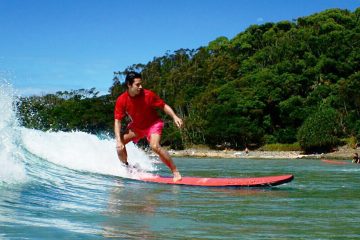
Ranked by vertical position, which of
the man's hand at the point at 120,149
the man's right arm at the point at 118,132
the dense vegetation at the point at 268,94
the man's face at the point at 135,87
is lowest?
the man's hand at the point at 120,149

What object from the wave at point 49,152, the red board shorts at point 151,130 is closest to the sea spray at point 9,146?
the wave at point 49,152

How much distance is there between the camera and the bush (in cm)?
5681

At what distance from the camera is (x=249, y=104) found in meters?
69.1

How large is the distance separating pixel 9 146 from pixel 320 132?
52544 millimetres

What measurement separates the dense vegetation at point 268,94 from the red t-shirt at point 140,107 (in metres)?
43.3

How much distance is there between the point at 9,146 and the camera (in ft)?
25.9

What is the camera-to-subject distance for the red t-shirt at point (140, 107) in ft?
27.6

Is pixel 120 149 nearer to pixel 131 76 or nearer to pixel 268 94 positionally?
pixel 131 76

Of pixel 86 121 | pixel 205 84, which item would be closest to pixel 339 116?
pixel 205 84

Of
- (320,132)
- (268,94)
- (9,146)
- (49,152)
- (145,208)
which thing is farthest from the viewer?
(268,94)

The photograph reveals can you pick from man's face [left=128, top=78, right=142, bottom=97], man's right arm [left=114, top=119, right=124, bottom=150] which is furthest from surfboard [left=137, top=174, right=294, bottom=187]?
man's face [left=128, top=78, right=142, bottom=97]

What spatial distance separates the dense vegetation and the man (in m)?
43.2

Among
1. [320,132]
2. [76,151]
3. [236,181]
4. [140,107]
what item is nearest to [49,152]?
[76,151]

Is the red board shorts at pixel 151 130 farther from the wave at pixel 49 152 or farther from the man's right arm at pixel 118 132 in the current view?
the wave at pixel 49 152
